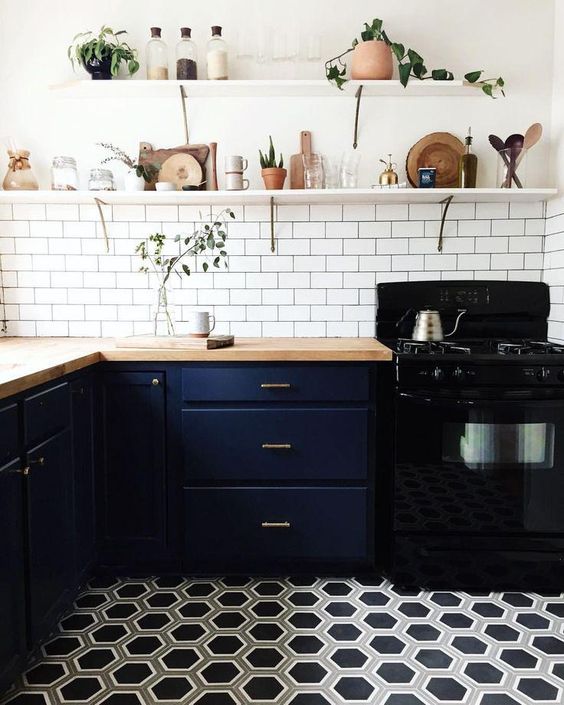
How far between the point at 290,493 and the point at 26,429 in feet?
3.47

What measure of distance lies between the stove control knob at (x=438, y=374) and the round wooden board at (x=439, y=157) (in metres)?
1.02

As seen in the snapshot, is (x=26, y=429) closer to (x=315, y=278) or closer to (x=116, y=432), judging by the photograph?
(x=116, y=432)

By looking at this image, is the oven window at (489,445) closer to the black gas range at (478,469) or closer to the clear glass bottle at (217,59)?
the black gas range at (478,469)

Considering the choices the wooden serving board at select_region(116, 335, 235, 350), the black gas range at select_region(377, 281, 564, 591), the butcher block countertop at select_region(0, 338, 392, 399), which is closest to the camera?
the butcher block countertop at select_region(0, 338, 392, 399)

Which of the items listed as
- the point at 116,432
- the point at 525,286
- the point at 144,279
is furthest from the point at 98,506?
the point at 525,286

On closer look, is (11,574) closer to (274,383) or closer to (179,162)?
(274,383)

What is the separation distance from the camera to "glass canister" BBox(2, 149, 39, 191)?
275cm

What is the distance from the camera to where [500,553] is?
2.32 metres

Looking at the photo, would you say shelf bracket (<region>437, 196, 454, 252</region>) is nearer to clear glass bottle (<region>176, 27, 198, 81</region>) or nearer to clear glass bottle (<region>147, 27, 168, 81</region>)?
clear glass bottle (<region>176, 27, 198, 81</region>)

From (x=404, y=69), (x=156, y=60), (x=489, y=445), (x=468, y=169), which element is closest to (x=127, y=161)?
(x=156, y=60)

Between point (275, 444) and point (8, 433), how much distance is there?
3.38ft

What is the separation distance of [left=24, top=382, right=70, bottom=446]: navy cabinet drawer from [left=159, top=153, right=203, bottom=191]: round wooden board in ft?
4.06

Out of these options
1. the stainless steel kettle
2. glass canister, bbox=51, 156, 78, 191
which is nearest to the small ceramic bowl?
glass canister, bbox=51, 156, 78, 191

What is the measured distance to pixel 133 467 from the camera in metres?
2.38
